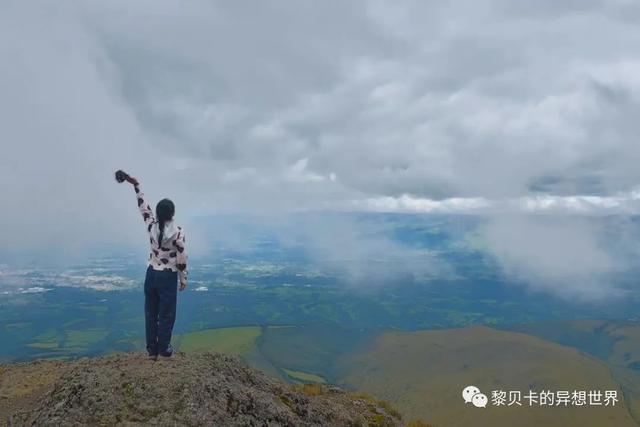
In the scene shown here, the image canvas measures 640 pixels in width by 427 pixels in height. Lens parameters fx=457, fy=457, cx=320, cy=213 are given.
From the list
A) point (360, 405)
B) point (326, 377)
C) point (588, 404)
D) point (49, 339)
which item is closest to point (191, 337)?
point (49, 339)

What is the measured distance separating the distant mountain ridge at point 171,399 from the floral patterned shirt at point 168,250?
2485mm

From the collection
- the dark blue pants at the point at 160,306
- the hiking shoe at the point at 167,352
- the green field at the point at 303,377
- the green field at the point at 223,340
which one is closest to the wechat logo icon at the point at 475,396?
the hiking shoe at the point at 167,352

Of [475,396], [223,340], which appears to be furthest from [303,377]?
[475,396]

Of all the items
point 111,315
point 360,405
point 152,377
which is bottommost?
point 111,315

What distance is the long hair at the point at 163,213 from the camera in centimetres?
1118

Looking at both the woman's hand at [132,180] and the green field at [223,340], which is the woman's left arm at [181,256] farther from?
the green field at [223,340]

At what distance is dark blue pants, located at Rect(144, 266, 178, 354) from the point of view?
11.4 metres

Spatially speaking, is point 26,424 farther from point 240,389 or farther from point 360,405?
point 360,405

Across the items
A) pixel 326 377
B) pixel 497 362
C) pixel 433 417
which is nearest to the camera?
pixel 433 417

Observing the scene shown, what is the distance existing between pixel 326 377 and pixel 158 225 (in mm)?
122914

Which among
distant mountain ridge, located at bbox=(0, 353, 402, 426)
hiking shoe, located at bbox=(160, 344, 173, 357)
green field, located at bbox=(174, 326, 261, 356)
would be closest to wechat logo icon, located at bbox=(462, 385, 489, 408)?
distant mountain ridge, located at bbox=(0, 353, 402, 426)

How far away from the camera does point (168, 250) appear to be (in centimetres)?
1130

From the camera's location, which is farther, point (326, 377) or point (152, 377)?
point (326, 377)

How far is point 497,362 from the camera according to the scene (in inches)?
5615
